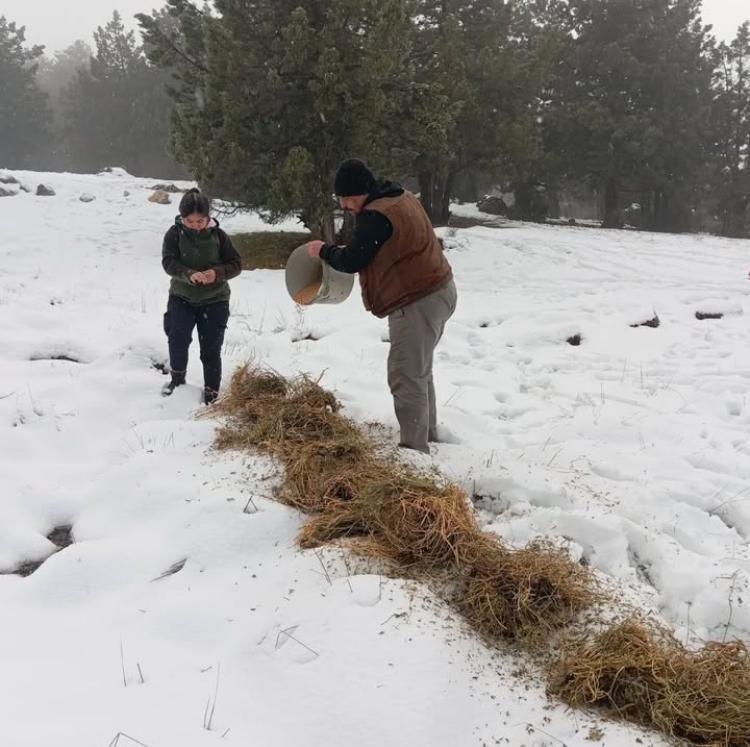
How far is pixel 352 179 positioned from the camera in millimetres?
3475

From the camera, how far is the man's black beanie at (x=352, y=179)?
347cm

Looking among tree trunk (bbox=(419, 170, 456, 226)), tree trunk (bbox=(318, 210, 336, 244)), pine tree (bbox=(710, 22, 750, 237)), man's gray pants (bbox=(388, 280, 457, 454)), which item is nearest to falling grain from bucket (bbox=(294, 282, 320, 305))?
man's gray pants (bbox=(388, 280, 457, 454))

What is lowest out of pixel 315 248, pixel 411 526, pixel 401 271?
pixel 411 526

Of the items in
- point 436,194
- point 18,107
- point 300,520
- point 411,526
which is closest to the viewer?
point 411,526

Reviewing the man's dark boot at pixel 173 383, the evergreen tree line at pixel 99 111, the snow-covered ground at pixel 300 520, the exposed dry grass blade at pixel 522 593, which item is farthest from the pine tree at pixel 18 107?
the exposed dry grass blade at pixel 522 593

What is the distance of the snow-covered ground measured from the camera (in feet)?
6.75

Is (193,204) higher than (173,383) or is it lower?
higher

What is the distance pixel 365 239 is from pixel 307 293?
2.61 feet

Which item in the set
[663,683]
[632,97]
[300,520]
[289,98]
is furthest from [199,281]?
[632,97]

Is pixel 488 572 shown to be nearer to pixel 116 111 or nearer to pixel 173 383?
pixel 173 383

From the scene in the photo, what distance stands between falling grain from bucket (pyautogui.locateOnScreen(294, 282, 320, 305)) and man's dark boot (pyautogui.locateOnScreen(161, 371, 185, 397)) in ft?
4.65

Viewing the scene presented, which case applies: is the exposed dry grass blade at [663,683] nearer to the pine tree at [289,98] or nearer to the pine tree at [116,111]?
the pine tree at [289,98]

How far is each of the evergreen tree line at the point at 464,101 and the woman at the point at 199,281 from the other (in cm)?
577

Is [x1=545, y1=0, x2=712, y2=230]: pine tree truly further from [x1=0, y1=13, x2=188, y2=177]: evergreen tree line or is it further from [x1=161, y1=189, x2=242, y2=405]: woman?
[x1=0, y1=13, x2=188, y2=177]: evergreen tree line
